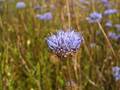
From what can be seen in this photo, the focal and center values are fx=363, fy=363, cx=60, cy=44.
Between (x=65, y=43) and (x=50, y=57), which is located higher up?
(x=65, y=43)

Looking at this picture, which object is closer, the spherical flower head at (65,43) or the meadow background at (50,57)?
the spherical flower head at (65,43)

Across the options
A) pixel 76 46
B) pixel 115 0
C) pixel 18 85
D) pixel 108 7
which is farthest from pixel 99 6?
pixel 76 46

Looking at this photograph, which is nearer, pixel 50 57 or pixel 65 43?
pixel 65 43

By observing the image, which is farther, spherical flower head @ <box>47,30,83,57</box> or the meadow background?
the meadow background

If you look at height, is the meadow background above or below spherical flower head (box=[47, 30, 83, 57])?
below

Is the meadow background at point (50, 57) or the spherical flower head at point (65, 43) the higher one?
the spherical flower head at point (65, 43)
